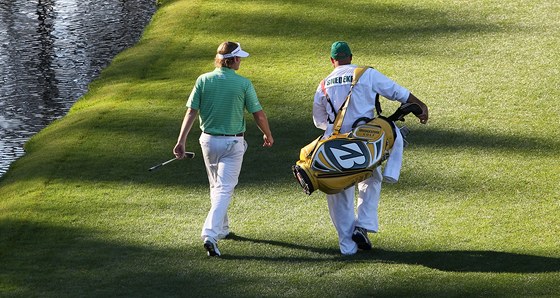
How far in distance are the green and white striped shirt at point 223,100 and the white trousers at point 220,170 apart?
91mm

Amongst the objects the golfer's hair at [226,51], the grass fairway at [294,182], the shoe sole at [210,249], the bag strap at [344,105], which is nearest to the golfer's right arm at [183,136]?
the golfer's hair at [226,51]

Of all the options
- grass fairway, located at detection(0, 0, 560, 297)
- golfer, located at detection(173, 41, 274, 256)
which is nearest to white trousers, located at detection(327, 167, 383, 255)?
grass fairway, located at detection(0, 0, 560, 297)

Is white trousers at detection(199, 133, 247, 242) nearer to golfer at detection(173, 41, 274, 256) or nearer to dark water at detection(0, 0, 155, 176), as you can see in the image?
golfer at detection(173, 41, 274, 256)

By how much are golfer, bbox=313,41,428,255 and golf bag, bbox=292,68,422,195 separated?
0.18 metres

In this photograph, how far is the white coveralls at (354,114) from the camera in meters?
9.60

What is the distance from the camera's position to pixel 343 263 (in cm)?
964

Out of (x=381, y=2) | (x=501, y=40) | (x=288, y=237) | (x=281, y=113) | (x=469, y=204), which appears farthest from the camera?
(x=381, y=2)

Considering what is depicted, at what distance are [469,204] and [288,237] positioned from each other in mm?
1953

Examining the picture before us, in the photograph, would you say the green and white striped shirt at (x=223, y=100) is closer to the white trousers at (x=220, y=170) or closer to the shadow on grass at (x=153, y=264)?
the white trousers at (x=220, y=170)

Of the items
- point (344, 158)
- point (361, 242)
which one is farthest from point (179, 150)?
point (361, 242)

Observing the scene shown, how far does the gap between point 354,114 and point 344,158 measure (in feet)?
1.90

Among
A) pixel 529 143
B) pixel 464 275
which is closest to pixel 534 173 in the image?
pixel 529 143

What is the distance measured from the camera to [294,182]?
12.0 meters

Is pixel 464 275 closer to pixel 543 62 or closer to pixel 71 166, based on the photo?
pixel 71 166
